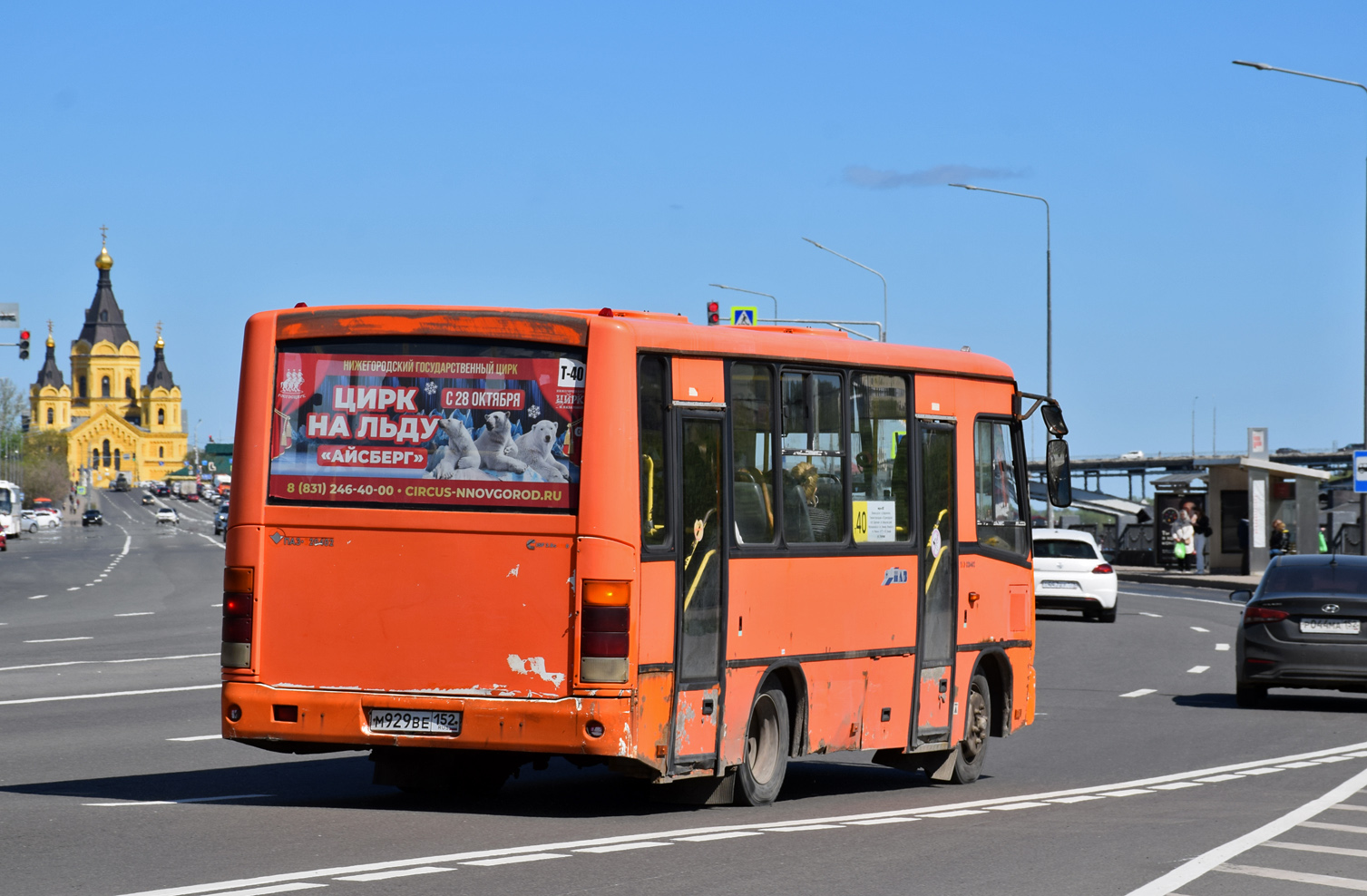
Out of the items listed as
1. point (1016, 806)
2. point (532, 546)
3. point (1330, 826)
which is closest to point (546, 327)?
point (532, 546)

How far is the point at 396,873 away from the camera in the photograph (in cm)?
812

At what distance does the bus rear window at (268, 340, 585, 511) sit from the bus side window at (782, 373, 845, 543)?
152cm

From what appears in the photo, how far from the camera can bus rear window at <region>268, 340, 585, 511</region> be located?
9961 mm

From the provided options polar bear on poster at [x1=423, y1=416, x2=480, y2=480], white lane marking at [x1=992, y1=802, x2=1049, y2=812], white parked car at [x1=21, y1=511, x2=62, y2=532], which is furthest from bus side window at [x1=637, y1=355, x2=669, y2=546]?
white parked car at [x1=21, y1=511, x2=62, y2=532]

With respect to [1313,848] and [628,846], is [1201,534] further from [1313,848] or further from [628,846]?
[628,846]

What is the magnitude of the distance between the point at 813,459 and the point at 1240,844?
3.04 m

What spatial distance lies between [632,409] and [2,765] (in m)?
5.21

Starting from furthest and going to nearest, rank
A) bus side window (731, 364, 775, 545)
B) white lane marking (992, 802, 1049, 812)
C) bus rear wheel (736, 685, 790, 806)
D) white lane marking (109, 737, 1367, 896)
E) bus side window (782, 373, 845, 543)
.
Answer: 1. white lane marking (992, 802, 1049, 812)
2. bus side window (782, 373, 845, 543)
3. bus rear wheel (736, 685, 790, 806)
4. bus side window (731, 364, 775, 545)
5. white lane marking (109, 737, 1367, 896)

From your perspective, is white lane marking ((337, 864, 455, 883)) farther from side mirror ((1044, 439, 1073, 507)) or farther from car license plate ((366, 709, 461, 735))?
side mirror ((1044, 439, 1073, 507))

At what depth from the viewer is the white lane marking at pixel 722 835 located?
941 cm

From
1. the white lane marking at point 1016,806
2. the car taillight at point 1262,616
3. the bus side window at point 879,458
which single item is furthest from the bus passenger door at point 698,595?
the car taillight at point 1262,616

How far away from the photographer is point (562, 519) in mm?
9844

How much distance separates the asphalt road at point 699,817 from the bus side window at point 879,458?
5.26ft

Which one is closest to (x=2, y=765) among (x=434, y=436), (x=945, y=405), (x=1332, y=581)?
(x=434, y=436)
